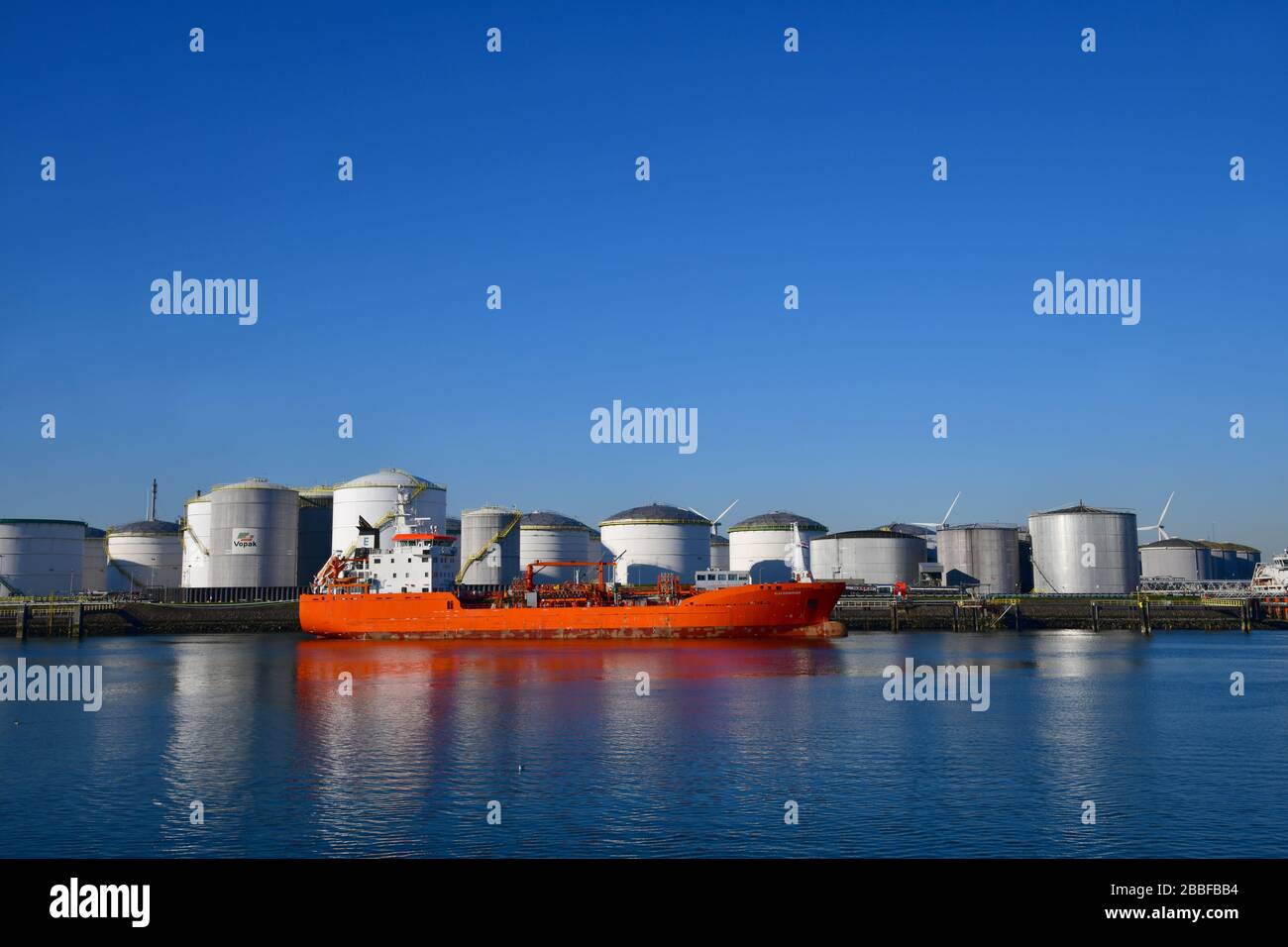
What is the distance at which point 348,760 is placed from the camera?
31344 mm

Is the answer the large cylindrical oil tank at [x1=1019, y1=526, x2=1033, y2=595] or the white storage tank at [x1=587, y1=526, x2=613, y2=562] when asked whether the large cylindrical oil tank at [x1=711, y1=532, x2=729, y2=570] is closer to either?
the white storage tank at [x1=587, y1=526, x2=613, y2=562]

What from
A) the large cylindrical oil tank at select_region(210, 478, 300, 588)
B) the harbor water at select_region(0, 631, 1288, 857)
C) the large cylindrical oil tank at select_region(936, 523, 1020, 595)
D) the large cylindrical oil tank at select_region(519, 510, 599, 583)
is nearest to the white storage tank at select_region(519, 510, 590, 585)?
the large cylindrical oil tank at select_region(519, 510, 599, 583)

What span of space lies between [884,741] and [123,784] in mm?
24045

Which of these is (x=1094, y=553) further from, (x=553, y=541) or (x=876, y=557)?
(x=553, y=541)

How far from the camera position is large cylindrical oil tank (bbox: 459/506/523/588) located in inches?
4769

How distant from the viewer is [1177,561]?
14575 cm

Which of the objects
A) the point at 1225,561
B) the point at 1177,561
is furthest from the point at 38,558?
the point at 1225,561

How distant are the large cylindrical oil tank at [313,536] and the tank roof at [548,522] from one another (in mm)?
24093

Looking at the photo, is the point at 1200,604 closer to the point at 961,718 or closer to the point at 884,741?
the point at 961,718

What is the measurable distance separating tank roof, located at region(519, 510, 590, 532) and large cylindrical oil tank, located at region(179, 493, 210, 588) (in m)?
37.8

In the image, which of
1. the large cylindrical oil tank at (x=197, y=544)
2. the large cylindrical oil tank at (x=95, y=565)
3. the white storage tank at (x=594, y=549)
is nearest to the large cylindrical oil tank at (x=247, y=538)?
the large cylindrical oil tank at (x=197, y=544)

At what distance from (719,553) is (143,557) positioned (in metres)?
81.7

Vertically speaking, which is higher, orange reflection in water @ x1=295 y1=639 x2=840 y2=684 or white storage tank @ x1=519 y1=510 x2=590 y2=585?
white storage tank @ x1=519 y1=510 x2=590 y2=585
